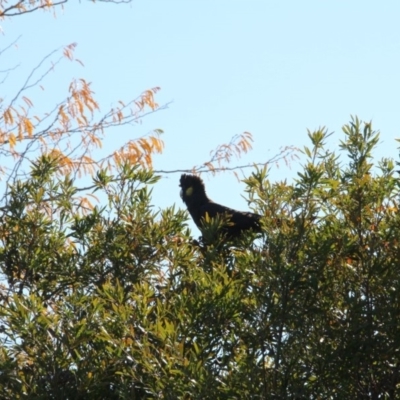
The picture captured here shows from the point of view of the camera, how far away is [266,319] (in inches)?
219

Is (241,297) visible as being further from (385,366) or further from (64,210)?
(64,210)

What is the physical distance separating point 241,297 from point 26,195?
1.89 metres

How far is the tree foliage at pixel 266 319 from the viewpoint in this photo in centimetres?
533

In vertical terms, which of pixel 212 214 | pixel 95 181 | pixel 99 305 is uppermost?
pixel 212 214

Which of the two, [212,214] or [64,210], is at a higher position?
[212,214]

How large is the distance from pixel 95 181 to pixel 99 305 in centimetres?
152

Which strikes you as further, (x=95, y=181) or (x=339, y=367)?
(x=95, y=181)

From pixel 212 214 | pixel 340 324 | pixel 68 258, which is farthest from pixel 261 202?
pixel 212 214

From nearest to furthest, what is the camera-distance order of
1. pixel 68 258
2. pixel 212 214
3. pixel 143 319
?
pixel 143 319, pixel 68 258, pixel 212 214

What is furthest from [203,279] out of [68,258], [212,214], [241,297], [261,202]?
[212,214]

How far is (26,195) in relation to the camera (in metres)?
6.96

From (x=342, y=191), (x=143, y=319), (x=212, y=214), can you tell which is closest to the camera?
(x=143, y=319)

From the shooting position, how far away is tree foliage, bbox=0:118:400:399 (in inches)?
210

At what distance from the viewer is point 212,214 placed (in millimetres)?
9859
